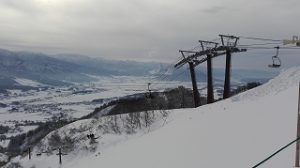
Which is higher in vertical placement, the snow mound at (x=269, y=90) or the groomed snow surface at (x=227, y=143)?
the snow mound at (x=269, y=90)

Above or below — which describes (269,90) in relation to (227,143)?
above

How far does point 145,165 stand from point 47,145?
3011 inches

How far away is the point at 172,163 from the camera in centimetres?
1445

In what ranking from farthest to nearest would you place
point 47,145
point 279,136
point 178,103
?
point 178,103 < point 47,145 < point 279,136

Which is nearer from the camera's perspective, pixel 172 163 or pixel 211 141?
pixel 172 163

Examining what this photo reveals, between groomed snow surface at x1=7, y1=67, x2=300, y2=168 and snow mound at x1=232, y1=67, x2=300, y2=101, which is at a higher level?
snow mound at x1=232, y1=67, x2=300, y2=101

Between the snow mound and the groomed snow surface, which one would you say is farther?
the snow mound

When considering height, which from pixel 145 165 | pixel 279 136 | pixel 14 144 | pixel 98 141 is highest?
pixel 279 136

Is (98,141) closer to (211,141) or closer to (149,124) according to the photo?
(149,124)

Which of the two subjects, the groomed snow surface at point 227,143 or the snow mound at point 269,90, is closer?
the groomed snow surface at point 227,143

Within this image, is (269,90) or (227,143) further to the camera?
(269,90)

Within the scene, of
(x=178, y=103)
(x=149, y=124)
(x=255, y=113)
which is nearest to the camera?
(x=255, y=113)

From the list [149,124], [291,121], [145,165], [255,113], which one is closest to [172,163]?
[145,165]

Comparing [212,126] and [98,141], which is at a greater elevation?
[212,126]
